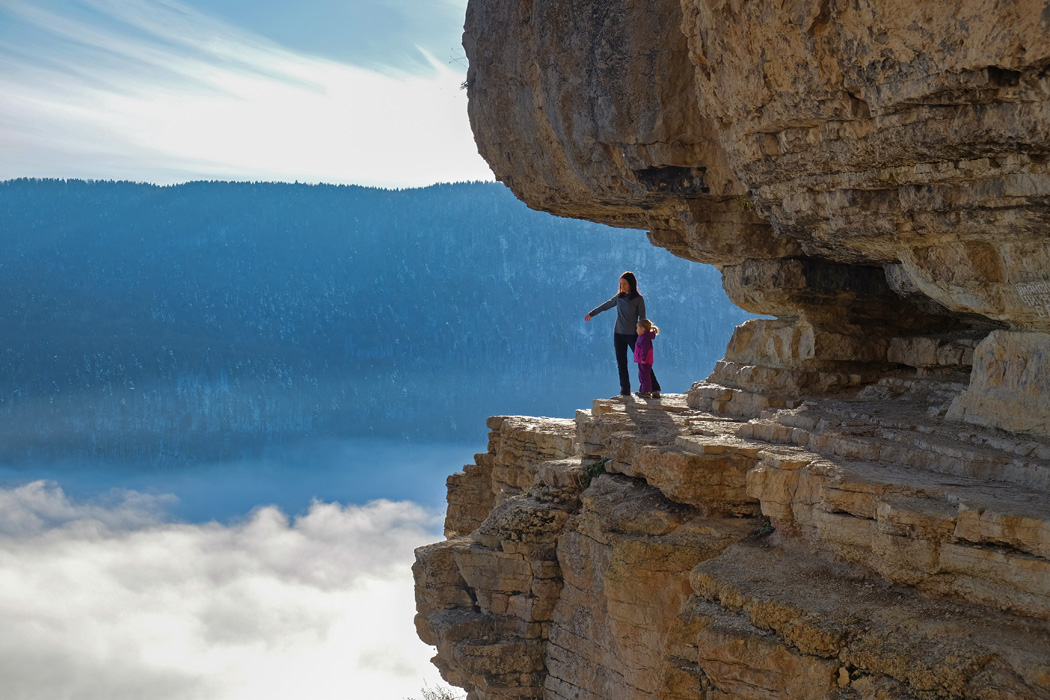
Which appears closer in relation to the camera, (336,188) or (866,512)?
(866,512)

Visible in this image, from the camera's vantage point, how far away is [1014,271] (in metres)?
8.08

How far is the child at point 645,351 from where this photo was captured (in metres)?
14.0

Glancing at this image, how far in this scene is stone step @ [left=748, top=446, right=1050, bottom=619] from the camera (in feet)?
19.0

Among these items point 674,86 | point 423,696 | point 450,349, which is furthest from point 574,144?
point 450,349

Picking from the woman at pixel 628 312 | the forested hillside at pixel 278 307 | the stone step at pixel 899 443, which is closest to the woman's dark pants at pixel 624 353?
the woman at pixel 628 312

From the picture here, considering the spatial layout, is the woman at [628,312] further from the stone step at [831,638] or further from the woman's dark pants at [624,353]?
the stone step at [831,638]

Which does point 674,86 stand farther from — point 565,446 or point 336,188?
point 336,188

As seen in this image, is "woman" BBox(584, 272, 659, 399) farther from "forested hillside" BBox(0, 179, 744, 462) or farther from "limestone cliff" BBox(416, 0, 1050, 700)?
"forested hillside" BBox(0, 179, 744, 462)

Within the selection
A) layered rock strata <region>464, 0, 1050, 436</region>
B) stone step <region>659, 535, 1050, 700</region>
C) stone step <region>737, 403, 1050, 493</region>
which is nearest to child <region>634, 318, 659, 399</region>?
layered rock strata <region>464, 0, 1050, 436</region>

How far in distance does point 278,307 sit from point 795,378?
58597mm

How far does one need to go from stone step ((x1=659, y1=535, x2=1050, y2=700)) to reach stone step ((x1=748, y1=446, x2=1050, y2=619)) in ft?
0.47

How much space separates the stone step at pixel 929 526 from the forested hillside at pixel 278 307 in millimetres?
44254

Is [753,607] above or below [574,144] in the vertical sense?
below

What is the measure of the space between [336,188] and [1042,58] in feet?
221
